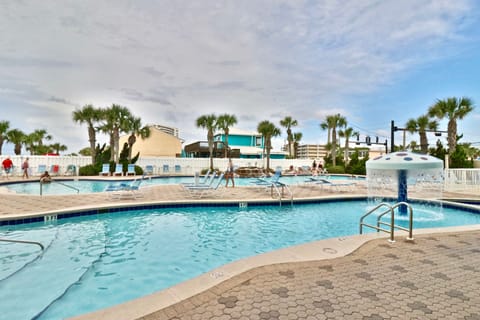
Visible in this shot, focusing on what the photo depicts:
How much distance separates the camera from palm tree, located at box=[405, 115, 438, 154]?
26.4 meters

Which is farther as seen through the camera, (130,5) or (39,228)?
(130,5)

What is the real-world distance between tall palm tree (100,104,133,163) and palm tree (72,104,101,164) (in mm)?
545

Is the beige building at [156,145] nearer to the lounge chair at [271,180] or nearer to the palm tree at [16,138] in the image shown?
the palm tree at [16,138]

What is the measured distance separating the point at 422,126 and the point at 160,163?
92.0 feet

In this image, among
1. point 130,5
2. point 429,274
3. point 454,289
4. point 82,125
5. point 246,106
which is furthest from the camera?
point 246,106

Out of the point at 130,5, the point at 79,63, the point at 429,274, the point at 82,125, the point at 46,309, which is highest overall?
the point at 130,5

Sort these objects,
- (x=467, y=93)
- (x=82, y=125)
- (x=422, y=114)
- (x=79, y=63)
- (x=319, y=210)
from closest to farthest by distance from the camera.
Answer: (x=319, y=210) → (x=79, y=63) → (x=467, y=93) → (x=82, y=125) → (x=422, y=114)

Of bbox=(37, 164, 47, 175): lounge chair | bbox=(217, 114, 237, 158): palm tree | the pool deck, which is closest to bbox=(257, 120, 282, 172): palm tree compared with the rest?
bbox=(217, 114, 237, 158): palm tree

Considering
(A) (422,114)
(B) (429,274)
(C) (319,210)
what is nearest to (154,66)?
(C) (319,210)

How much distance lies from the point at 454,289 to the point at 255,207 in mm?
6892

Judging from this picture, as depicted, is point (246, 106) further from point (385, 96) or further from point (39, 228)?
point (39, 228)

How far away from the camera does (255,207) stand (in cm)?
955

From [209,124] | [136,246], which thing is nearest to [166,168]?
[209,124]

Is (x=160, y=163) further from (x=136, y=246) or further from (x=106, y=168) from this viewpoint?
(x=136, y=246)
